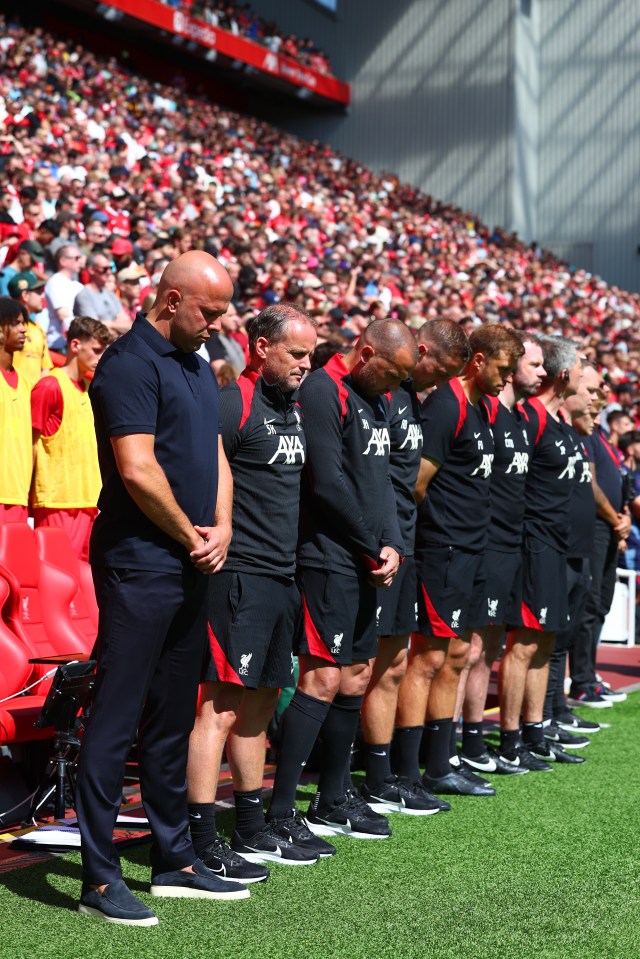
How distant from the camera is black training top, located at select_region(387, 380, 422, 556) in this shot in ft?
17.3

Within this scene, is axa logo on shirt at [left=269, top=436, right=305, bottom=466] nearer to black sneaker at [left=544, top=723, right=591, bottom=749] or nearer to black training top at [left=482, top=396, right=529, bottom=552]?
black training top at [left=482, top=396, right=529, bottom=552]

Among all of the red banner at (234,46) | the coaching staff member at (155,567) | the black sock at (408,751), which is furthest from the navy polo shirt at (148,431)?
the red banner at (234,46)

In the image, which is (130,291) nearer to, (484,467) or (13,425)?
(13,425)

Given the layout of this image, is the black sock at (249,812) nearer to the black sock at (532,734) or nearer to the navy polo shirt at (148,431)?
the navy polo shirt at (148,431)

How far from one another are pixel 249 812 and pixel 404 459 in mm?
1652

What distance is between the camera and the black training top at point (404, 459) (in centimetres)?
526

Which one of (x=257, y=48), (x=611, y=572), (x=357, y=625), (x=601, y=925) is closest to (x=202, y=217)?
(x=611, y=572)

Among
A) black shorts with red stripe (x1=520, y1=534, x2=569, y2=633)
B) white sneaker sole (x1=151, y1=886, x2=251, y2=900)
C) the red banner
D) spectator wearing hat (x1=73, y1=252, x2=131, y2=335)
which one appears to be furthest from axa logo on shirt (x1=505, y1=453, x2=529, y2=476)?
the red banner

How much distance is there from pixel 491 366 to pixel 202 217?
1190 cm

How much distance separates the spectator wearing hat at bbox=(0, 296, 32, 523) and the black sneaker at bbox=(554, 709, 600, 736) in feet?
10.5

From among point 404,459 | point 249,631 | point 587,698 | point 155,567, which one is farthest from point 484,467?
point 587,698

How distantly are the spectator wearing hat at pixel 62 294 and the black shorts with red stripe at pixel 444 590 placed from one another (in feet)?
15.3

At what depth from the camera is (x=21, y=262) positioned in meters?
9.80

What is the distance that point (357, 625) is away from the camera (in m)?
4.79
